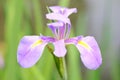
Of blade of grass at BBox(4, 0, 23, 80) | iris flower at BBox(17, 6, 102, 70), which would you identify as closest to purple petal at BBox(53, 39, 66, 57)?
iris flower at BBox(17, 6, 102, 70)

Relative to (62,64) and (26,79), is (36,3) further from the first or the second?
(62,64)

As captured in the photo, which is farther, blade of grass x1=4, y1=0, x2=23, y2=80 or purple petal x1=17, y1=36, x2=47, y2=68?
blade of grass x1=4, y1=0, x2=23, y2=80

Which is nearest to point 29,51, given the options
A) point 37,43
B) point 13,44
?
point 37,43

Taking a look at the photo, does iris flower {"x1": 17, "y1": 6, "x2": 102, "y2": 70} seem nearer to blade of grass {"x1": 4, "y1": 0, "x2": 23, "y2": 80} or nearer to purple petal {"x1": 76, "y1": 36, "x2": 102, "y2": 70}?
purple petal {"x1": 76, "y1": 36, "x2": 102, "y2": 70}

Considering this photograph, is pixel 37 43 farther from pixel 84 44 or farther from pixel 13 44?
pixel 13 44

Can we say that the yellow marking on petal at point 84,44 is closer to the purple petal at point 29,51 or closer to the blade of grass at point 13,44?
the purple petal at point 29,51

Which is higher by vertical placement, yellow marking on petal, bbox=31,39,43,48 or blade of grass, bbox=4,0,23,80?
yellow marking on petal, bbox=31,39,43,48
